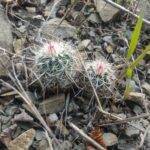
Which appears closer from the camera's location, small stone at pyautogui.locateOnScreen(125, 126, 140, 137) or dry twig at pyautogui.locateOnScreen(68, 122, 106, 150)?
dry twig at pyautogui.locateOnScreen(68, 122, 106, 150)

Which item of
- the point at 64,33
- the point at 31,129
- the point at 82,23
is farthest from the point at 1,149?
the point at 82,23

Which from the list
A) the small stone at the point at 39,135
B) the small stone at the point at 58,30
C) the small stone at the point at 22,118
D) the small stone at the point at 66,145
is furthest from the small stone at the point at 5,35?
the small stone at the point at 66,145

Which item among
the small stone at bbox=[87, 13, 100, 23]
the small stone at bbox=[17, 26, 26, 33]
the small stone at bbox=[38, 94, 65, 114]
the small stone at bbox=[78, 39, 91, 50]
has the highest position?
the small stone at bbox=[87, 13, 100, 23]

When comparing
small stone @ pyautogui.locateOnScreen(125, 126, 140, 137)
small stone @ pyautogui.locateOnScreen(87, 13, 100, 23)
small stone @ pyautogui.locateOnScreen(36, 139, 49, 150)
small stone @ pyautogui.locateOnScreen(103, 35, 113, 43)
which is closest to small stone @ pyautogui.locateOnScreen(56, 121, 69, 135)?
small stone @ pyautogui.locateOnScreen(36, 139, 49, 150)

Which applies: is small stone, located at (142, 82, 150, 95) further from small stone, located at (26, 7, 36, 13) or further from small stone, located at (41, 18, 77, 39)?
small stone, located at (26, 7, 36, 13)

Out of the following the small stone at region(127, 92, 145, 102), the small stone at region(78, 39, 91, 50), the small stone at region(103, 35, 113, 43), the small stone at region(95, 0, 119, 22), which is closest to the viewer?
the small stone at region(127, 92, 145, 102)

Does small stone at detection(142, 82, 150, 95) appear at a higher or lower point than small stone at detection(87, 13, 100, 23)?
lower

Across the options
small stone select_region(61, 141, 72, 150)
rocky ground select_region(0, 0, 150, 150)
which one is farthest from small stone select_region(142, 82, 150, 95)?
small stone select_region(61, 141, 72, 150)

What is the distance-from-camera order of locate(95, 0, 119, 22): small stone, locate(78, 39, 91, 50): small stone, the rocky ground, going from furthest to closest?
locate(95, 0, 119, 22): small stone < locate(78, 39, 91, 50): small stone < the rocky ground

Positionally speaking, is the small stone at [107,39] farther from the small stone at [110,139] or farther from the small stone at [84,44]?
the small stone at [110,139]

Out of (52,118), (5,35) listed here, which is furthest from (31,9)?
(52,118)
